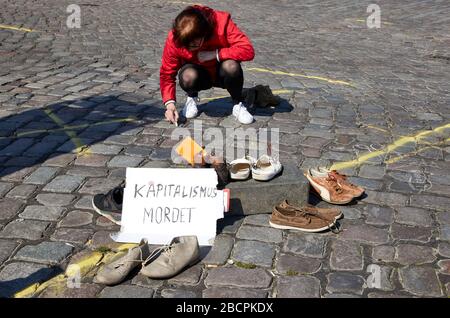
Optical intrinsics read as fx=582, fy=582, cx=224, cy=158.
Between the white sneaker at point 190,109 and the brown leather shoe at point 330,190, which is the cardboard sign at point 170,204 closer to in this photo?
the brown leather shoe at point 330,190

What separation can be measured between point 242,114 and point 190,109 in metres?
0.56

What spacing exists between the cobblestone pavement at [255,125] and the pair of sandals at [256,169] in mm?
292

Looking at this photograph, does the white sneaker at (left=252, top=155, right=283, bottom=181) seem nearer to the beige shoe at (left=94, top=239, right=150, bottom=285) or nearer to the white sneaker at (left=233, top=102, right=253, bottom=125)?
the beige shoe at (left=94, top=239, right=150, bottom=285)

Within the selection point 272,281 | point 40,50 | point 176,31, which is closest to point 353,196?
point 272,281

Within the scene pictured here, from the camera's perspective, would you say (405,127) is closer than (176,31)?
No

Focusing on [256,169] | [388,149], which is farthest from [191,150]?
[388,149]

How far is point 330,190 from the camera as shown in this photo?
4.22 m

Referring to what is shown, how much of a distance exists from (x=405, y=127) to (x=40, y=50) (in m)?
5.66

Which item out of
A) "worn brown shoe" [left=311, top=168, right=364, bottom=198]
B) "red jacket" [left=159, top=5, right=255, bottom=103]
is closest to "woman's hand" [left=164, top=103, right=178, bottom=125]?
"red jacket" [left=159, top=5, right=255, bottom=103]

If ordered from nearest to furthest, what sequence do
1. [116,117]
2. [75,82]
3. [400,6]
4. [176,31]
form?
1. [176,31]
2. [116,117]
3. [75,82]
4. [400,6]

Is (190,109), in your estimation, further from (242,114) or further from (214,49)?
(214,49)

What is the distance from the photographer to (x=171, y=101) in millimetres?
5535
